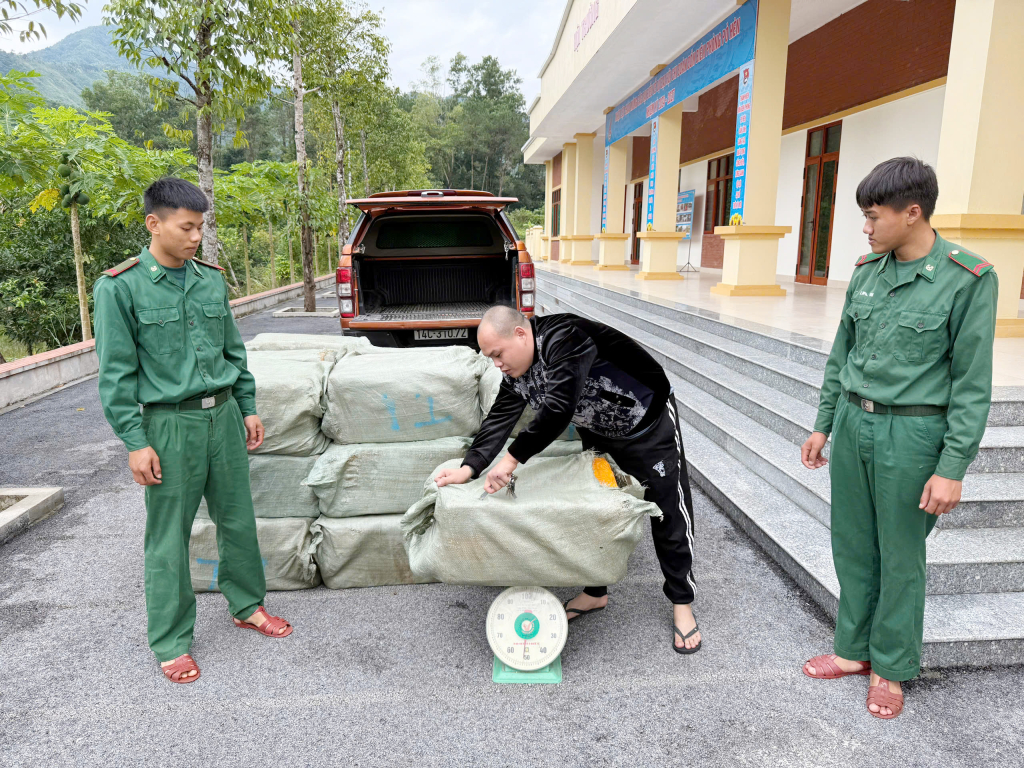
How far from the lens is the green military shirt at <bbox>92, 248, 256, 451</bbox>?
7.45 ft

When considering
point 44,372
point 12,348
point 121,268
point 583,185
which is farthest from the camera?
point 583,185

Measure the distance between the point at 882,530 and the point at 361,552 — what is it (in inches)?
81.6

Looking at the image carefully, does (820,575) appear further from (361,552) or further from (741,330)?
(741,330)

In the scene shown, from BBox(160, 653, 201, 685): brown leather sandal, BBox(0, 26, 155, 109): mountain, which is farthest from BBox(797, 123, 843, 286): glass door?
BBox(0, 26, 155, 109): mountain

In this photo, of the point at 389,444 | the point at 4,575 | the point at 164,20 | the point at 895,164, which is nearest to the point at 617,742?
the point at 389,444

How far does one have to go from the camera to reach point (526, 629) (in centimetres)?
248

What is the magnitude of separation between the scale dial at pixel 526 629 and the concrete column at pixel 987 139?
15.1 ft

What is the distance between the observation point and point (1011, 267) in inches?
216

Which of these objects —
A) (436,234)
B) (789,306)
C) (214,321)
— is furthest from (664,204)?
(214,321)

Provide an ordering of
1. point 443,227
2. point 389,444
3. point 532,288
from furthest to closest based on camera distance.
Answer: point 443,227 < point 532,288 < point 389,444

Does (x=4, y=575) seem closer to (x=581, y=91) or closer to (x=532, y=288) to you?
(x=532, y=288)

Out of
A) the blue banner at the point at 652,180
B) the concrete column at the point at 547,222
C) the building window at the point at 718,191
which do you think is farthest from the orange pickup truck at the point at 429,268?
the concrete column at the point at 547,222

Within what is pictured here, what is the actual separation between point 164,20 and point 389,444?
6.49m

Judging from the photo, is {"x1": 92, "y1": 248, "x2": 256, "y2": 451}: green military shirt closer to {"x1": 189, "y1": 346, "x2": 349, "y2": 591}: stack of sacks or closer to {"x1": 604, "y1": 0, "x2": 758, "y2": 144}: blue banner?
{"x1": 189, "y1": 346, "x2": 349, "y2": 591}: stack of sacks
